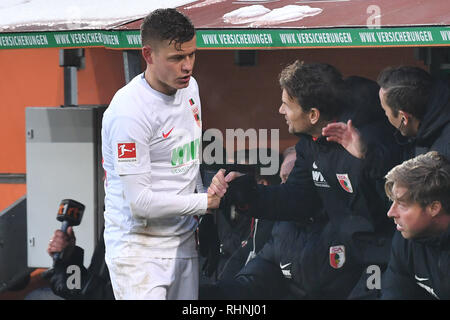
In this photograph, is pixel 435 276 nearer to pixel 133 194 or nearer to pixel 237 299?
pixel 237 299

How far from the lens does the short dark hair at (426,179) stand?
14.7 feet

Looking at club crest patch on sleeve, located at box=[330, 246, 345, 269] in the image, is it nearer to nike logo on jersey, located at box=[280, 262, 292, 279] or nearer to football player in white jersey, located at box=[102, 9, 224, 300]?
nike logo on jersey, located at box=[280, 262, 292, 279]

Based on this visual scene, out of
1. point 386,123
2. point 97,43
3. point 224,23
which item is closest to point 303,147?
point 386,123

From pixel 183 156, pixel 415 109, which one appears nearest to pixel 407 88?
pixel 415 109

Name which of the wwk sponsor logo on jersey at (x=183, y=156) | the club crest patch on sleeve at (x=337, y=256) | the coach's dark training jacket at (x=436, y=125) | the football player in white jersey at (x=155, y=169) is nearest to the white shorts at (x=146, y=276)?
the football player in white jersey at (x=155, y=169)

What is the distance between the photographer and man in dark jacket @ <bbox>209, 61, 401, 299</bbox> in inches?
187

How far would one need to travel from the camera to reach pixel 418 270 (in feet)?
15.0

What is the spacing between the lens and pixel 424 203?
14.8 feet

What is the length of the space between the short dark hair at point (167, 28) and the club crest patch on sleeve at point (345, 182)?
1.35 meters

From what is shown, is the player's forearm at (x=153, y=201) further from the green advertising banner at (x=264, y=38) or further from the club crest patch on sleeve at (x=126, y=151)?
the green advertising banner at (x=264, y=38)

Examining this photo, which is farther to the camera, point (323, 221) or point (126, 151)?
point (323, 221)

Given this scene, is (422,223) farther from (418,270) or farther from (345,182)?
(345,182)

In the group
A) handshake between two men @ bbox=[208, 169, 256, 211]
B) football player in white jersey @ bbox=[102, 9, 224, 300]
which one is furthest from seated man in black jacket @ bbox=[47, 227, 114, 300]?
football player in white jersey @ bbox=[102, 9, 224, 300]

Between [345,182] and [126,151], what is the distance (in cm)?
147
